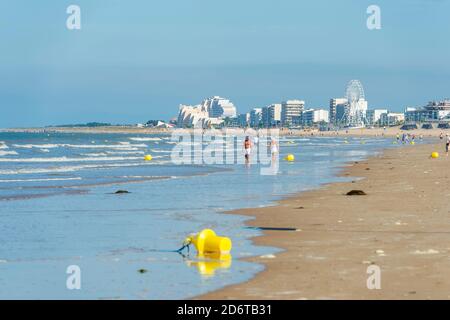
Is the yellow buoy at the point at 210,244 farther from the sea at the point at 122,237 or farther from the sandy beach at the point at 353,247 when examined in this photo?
the sandy beach at the point at 353,247

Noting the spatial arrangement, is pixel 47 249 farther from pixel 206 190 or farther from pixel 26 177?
pixel 26 177

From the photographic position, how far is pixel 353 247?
Answer: 12531 millimetres

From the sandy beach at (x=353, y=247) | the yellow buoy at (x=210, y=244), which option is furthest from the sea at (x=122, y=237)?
the sandy beach at (x=353, y=247)

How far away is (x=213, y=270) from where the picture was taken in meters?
10.8

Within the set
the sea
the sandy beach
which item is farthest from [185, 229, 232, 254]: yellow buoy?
the sandy beach

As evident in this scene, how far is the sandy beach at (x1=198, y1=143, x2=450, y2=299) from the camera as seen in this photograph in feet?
30.5

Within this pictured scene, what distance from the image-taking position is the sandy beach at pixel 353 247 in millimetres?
9281

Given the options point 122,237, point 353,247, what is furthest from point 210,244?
point 122,237

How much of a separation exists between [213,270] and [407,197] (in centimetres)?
1153

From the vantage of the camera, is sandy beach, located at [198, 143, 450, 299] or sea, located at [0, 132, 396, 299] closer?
sandy beach, located at [198, 143, 450, 299]

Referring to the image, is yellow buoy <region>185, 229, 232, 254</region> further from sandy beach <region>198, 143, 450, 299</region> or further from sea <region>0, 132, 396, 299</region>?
sandy beach <region>198, 143, 450, 299</region>

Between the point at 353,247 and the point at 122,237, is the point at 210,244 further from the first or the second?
the point at 122,237
